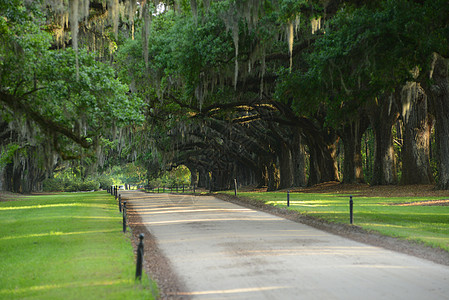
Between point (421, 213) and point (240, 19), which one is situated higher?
point (240, 19)

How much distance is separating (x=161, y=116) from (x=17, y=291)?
28697mm

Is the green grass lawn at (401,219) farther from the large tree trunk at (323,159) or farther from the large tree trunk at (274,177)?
the large tree trunk at (274,177)

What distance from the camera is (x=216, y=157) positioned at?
60438 millimetres

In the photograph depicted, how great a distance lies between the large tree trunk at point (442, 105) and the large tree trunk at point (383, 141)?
679cm

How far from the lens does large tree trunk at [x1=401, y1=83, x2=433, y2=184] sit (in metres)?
30.9

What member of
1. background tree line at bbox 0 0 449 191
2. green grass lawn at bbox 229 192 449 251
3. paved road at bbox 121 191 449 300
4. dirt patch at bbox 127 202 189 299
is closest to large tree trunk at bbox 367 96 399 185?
background tree line at bbox 0 0 449 191

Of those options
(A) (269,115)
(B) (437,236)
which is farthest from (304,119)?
(B) (437,236)

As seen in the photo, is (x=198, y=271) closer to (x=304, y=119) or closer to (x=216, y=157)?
(x=304, y=119)

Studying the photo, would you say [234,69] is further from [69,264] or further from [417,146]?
[69,264]

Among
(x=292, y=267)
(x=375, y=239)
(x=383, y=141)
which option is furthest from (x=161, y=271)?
(x=383, y=141)

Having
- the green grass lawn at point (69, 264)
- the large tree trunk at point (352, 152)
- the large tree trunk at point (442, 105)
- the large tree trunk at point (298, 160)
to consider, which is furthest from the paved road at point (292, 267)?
the large tree trunk at point (298, 160)

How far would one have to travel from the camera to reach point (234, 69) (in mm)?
25625

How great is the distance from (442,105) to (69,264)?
2215 cm

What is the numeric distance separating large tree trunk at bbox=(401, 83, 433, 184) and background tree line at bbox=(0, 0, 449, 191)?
0.22ft
